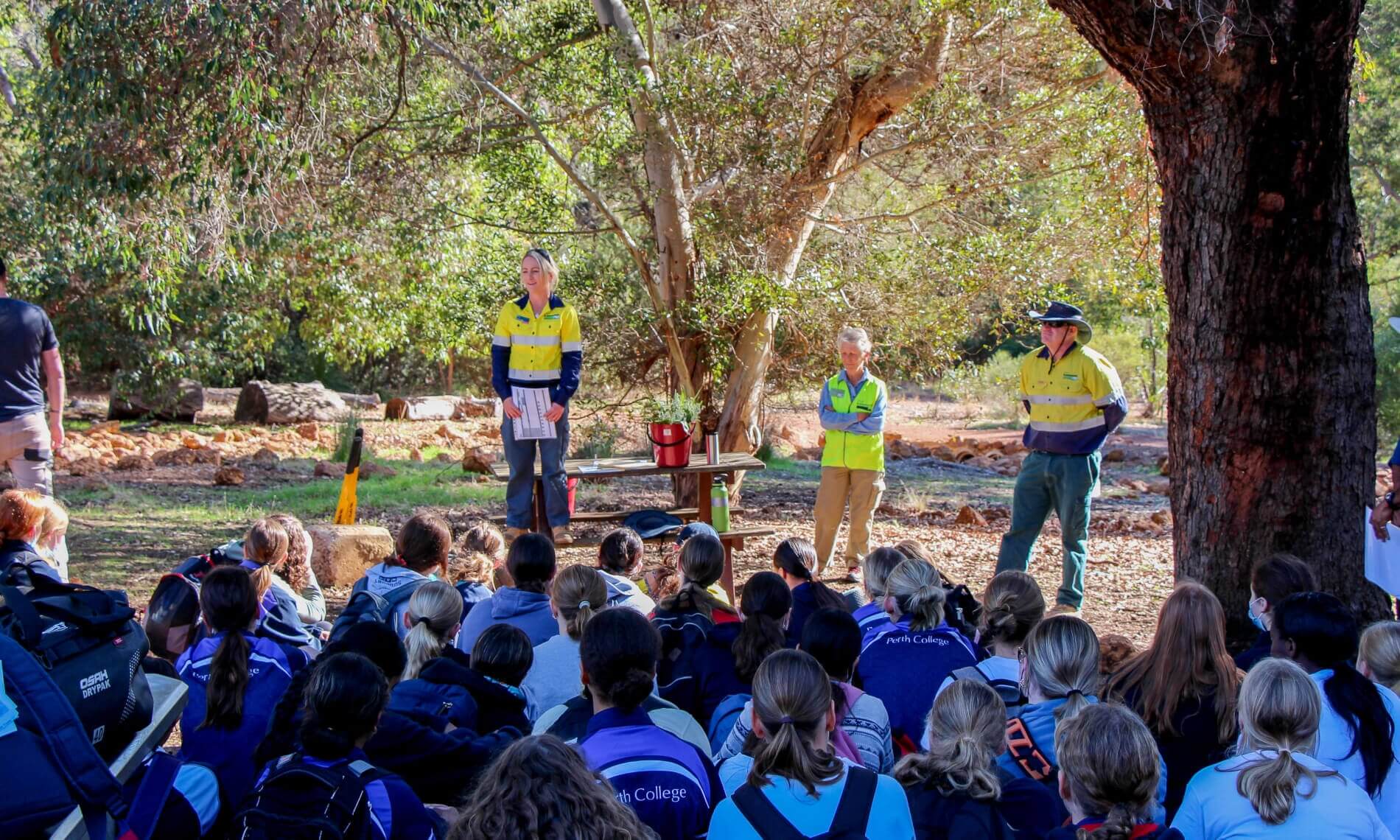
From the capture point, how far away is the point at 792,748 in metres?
2.68

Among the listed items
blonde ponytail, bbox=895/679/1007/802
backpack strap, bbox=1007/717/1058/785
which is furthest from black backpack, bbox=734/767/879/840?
backpack strap, bbox=1007/717/1058/785

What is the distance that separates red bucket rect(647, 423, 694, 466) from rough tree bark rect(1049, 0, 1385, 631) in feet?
11.3

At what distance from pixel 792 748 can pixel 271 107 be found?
625 cm

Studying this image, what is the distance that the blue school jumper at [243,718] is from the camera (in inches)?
140

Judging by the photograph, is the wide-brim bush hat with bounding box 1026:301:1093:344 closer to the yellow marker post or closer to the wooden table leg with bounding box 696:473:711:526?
the wooden table leg with bounding box 696:473:711:526

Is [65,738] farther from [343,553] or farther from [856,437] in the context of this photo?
[856,437]

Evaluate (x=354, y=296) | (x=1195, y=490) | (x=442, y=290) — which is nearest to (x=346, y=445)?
(x=354, y=296)

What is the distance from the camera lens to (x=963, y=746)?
2.79 meters

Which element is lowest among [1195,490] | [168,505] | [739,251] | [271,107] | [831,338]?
[168,505]

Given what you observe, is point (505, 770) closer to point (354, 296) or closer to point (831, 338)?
point (831, 338)

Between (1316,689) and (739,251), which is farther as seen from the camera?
(739,251)

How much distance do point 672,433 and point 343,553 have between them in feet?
7.65

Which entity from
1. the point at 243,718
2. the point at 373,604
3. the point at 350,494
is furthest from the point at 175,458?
the point at 243,718

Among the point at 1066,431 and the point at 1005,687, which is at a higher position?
the point at 1066,431
